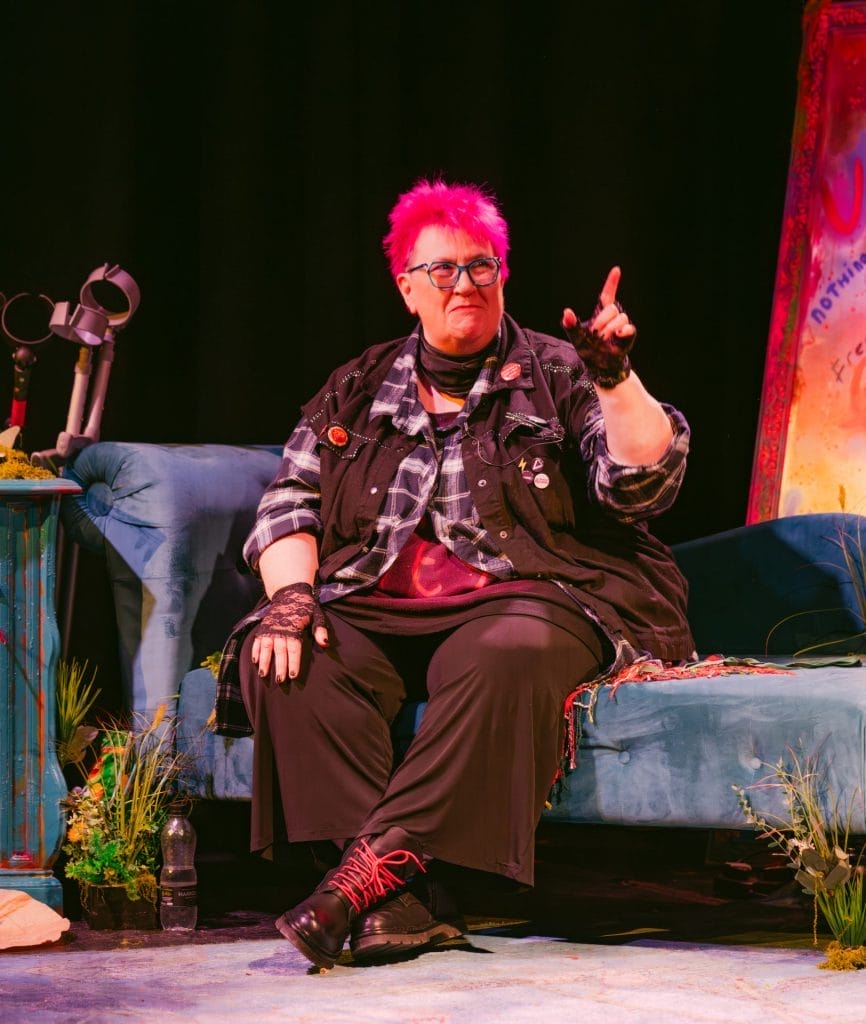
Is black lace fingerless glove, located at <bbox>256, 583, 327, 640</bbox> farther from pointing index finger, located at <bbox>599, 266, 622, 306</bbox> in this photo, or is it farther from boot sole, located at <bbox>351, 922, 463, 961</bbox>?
pointing index finger, located at <bbox>599, 266, 622, 306</bbox>

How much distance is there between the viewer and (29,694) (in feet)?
9.95

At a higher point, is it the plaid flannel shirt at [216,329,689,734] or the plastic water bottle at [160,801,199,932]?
the plaid flannel shirt at [216,329,689,734]

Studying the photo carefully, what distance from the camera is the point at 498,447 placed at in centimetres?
296

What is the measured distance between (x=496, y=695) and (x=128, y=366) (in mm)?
1794

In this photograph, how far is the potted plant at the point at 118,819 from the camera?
302cm

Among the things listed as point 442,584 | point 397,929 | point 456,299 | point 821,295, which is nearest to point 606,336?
point 456,299

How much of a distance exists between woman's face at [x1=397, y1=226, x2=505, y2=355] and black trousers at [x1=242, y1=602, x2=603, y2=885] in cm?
58

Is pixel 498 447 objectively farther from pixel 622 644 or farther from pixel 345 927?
pixel 345 927

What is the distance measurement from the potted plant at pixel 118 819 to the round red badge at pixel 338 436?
66 cm

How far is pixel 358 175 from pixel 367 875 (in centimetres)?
202

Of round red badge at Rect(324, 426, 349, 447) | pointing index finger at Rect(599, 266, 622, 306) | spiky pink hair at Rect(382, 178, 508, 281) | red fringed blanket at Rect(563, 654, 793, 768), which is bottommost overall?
red fringed blanket at Rect(563, 654, 793, 768)

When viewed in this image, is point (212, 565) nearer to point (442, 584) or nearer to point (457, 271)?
point (442, 584)

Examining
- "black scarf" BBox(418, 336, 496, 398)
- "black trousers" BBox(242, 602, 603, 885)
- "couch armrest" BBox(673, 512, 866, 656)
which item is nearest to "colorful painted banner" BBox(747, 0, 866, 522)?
"couch armrest" BBox(673, 512, 866, 656)

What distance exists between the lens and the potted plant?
9.91 ft
